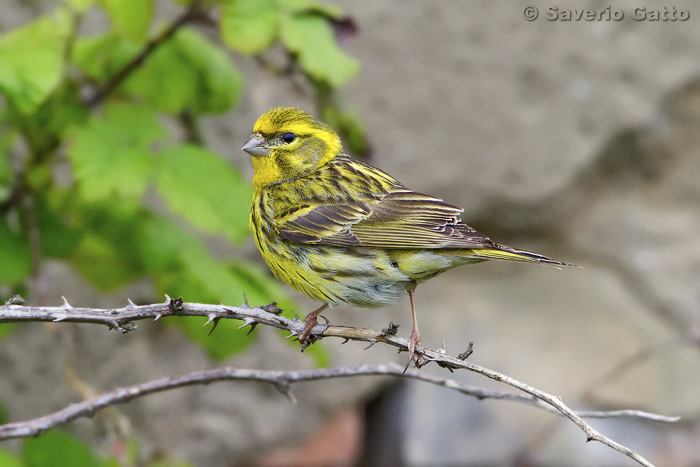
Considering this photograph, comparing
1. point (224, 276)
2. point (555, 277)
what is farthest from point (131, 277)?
point (555, 277)

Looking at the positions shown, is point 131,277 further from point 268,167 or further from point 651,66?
point 651,66

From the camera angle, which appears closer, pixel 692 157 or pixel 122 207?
pixel 122 207

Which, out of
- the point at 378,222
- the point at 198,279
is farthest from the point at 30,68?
the point at 378,222

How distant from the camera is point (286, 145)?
299 cm

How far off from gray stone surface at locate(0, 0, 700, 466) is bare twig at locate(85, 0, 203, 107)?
1096mm

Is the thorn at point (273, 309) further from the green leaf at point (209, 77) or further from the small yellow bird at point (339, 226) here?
the green leaf at point (209, 77)

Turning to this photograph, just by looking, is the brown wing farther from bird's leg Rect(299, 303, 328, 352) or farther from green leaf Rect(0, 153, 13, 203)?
green leaf Rect(0, 153, 13, 203)

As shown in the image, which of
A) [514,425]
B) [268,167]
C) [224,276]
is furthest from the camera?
[514,425]

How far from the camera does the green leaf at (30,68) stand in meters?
2.85

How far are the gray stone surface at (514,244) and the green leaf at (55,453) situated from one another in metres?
1.17

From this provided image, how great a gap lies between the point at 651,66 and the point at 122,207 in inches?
117

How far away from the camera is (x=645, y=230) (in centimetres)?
491

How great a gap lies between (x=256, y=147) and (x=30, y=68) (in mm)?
813
